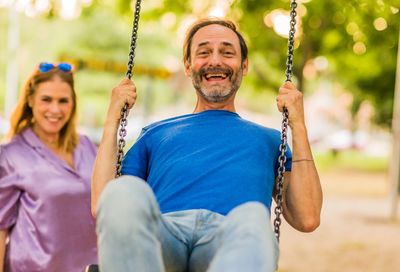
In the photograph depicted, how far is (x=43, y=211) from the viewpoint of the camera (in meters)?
3.58

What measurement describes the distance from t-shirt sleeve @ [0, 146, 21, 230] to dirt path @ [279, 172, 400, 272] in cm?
443

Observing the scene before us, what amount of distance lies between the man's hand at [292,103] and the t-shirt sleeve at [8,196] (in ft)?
4.64

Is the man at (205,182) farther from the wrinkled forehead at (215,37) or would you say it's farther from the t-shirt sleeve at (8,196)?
the t-shirt sleeve at (8,196)

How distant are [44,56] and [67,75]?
114 feet

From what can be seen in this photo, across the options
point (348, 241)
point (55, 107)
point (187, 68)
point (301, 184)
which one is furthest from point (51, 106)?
point (348, 241)

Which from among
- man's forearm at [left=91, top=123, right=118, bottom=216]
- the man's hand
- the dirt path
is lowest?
the dirt path

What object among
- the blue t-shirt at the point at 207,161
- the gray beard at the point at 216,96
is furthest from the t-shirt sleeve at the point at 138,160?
the gray beard at the point at 216,96

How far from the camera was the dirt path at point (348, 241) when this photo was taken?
8.02 metres

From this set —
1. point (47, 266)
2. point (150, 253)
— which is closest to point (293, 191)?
point (150, 253)

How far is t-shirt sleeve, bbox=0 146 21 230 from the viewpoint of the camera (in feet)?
11.7

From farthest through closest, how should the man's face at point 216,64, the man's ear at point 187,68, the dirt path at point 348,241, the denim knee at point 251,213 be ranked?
the dirt path at point 348,241 < the man's ear at point 187,68 < the man's face at point 216,64 < the denim knee at point 251,213

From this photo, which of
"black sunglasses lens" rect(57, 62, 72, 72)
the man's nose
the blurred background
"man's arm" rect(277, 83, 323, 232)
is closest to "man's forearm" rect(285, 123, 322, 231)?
"man's arm" rect(277, 83, 323, 232)

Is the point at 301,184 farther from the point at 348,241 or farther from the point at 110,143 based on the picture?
the point at 348,241

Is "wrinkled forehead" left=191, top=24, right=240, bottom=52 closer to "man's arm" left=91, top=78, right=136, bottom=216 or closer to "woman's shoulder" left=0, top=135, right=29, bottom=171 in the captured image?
"man's arm" left=91, top=78, right=136, bottom=216
